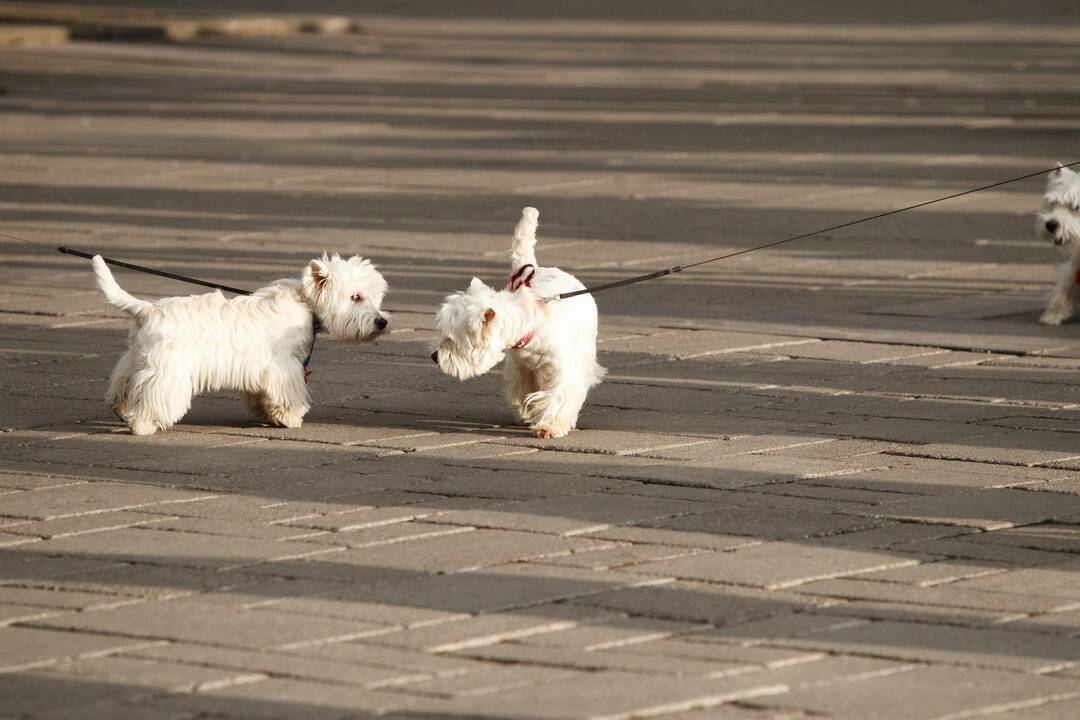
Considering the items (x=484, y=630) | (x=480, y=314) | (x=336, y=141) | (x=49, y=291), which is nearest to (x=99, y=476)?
(x=480, y=314)

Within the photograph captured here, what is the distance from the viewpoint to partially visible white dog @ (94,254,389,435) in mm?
7105

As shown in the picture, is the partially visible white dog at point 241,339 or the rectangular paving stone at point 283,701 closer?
the rectangular paving stone at point 283,701

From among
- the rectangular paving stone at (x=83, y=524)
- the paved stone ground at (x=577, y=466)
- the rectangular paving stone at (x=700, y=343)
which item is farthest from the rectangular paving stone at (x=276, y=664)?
the rectangular paving stone at (x=700, y=343)

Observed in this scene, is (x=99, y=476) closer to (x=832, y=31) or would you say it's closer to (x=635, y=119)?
(x=635, y=119)

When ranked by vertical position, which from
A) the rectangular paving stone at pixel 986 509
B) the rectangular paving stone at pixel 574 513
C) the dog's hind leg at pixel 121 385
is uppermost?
the dog's hind leg at pixel 121 385

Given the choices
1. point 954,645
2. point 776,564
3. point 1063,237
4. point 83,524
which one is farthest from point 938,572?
point 1063,237

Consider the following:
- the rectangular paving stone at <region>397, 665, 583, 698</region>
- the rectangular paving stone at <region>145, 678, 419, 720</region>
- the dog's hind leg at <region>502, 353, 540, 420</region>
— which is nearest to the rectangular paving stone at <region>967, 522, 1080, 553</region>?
the rectangular paving stone at <region>397, 665, 583, 698</region>

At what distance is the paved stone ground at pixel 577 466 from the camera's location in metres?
4.81

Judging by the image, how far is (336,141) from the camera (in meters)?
17.5

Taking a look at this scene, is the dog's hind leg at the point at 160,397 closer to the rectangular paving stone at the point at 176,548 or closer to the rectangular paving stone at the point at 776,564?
the rectangular paving stone at the point at 176,548

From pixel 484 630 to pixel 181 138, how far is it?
13.4 meters

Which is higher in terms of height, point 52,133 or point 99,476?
point 52,133

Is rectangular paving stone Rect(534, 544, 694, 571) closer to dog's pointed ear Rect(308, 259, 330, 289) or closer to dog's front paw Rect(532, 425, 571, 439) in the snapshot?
dog's front paw Rect(532, 425, 571, 439)

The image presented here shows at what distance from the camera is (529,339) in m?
7.23
